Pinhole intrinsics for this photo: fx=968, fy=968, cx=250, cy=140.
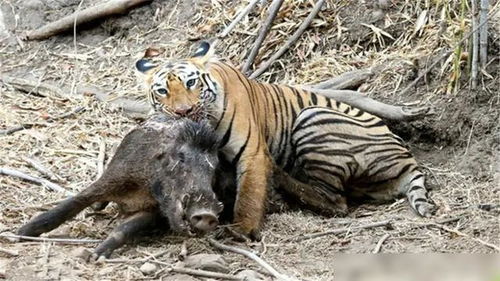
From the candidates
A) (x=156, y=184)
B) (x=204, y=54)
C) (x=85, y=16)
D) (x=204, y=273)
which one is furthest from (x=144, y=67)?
(x=85, y=16)

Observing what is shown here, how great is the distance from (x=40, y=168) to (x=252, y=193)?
1642mm

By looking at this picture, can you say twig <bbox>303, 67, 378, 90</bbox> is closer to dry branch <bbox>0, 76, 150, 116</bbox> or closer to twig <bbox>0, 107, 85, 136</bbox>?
dry branch <bbox>0, 76, 150, 116</bbox>

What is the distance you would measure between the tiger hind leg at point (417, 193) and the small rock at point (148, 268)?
1949mm

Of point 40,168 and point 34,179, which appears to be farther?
point 40,168

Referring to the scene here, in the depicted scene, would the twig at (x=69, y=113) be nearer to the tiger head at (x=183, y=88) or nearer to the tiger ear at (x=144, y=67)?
the tiger ear at (x=144, y=67)

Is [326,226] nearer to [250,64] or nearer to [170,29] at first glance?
[250,64]

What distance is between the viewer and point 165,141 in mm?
5645

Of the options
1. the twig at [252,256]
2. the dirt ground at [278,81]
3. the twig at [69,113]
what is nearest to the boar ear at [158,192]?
the dirt ground at [278,81]

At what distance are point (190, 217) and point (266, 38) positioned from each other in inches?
148

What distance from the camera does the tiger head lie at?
610 cm

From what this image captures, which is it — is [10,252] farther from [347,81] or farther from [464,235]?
[347,81]

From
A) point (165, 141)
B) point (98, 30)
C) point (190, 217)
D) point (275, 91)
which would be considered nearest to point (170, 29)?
point (98, 30)

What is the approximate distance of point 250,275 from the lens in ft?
16.1

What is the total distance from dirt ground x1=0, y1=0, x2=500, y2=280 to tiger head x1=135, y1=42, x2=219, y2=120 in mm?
771
